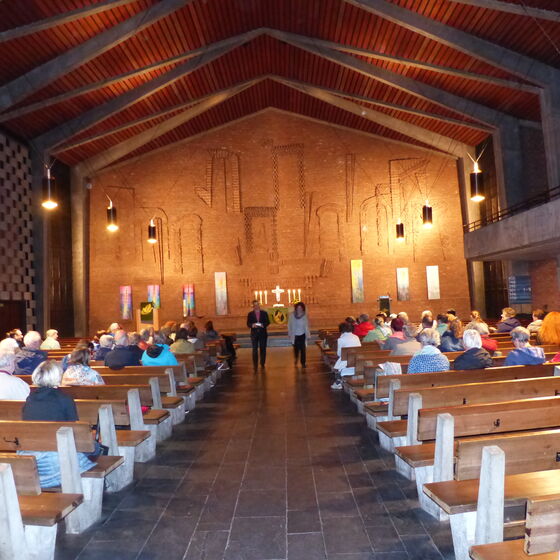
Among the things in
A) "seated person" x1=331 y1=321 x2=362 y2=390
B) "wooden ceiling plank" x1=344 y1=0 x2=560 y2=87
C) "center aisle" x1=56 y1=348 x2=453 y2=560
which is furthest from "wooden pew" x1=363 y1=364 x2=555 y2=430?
"wooden ceiling plank" x1=344 y1=0 x2=560 y2=87

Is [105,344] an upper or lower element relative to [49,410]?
upper

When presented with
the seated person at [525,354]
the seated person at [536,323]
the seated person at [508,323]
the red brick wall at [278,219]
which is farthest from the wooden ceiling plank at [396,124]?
the seated person at [525,354]

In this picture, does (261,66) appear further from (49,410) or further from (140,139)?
(49,410)

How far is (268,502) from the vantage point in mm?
3686

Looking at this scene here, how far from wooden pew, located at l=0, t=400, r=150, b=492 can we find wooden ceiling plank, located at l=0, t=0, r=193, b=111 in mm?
9345

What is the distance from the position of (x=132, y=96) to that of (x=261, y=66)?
3964 mm

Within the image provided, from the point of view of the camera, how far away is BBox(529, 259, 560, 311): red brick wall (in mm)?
14280

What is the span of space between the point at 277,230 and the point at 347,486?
15386mm

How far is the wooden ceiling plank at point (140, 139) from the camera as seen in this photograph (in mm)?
17156

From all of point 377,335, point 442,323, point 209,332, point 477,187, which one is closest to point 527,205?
point 477,187

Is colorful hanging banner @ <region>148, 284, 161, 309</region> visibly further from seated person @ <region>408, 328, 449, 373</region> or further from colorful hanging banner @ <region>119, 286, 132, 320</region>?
seated person @ <region>408, 328, 449, 373</region>

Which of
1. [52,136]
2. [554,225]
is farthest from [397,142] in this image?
[52,136]

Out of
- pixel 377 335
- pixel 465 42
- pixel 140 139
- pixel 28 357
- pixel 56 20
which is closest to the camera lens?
pixel 28 357

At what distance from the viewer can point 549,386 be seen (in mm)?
4262
